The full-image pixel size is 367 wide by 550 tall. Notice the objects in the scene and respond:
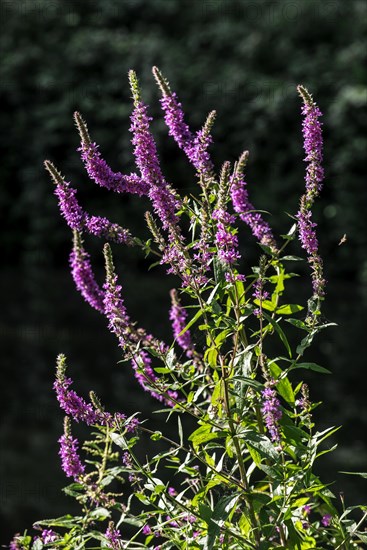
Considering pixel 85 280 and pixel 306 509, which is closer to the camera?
pixel 85 280

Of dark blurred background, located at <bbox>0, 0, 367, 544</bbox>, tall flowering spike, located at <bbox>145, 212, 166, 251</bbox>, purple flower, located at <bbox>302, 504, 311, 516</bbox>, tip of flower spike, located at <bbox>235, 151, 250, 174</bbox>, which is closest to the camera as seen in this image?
tip of flower spike, located at <bbox>235, 151, 250, 174</bbox>

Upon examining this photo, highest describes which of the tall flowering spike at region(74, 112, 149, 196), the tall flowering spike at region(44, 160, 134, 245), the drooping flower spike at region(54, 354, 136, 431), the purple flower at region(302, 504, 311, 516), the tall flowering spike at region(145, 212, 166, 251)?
the tall flowering spike at region(74, 112, 149, 196)

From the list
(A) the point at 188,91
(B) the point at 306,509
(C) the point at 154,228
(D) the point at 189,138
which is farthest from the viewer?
(A) the point at 188,91

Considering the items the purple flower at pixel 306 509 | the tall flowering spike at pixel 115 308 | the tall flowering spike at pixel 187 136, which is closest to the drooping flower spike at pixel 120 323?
the tall flowering spike at pixel 115 308

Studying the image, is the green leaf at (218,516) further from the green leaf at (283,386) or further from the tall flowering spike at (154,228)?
the tall flowering spike at (154,228)

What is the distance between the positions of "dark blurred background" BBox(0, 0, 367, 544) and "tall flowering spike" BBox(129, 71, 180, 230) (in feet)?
18.3

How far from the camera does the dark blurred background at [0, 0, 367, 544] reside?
9.60 m

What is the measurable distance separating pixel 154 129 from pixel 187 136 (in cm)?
989

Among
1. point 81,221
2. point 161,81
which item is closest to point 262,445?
point 81,221

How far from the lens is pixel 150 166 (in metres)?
2.36

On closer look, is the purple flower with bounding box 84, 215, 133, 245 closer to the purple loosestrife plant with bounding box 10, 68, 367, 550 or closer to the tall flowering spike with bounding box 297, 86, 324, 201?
the purple loosestrife plant with bounding box 10, 68, 367, 550

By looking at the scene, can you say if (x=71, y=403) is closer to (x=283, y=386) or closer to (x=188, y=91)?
(x=283, y=386)

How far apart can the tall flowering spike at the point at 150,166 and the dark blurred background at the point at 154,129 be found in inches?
219

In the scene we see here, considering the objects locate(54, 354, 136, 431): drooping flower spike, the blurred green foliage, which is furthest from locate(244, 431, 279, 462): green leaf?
the blurred green foliage
